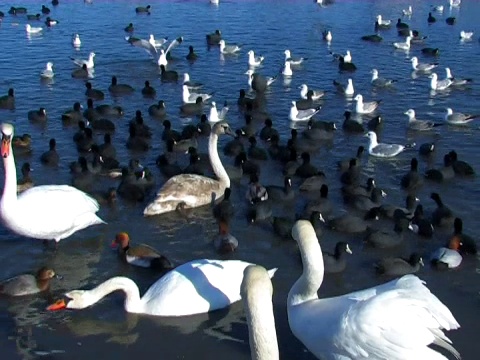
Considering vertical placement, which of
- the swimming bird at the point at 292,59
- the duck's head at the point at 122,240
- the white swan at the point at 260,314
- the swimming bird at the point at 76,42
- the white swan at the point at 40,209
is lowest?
the swimming bird at the point at 292,59

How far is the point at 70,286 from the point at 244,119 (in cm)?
997

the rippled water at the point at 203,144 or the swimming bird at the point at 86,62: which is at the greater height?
the swimming bird at the point at 86,62

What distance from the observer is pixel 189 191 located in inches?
543

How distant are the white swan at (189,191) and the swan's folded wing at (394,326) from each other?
6402mm

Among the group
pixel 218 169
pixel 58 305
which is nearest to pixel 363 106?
pixel 218 169

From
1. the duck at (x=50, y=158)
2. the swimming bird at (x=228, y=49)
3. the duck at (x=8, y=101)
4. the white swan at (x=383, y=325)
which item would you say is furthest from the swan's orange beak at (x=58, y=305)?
the swimming bird at (x=228, y=49)

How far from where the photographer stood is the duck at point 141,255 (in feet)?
37.1

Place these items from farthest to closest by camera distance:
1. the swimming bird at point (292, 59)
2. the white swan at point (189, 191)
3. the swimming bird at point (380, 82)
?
1. the swimming bird at point (292, 59)
2. the swimming bird at point (380, 82)
3. the white swan at point (189, 191)

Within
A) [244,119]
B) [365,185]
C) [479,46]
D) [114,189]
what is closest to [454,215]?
[365,185]

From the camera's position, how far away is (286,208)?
46.4 ft

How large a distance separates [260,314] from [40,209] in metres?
6.83

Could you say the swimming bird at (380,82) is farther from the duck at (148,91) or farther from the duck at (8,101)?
the duck at (8,101)

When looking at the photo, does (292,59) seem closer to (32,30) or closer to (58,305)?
(32,30)

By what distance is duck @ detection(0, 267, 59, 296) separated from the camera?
10477 mm
